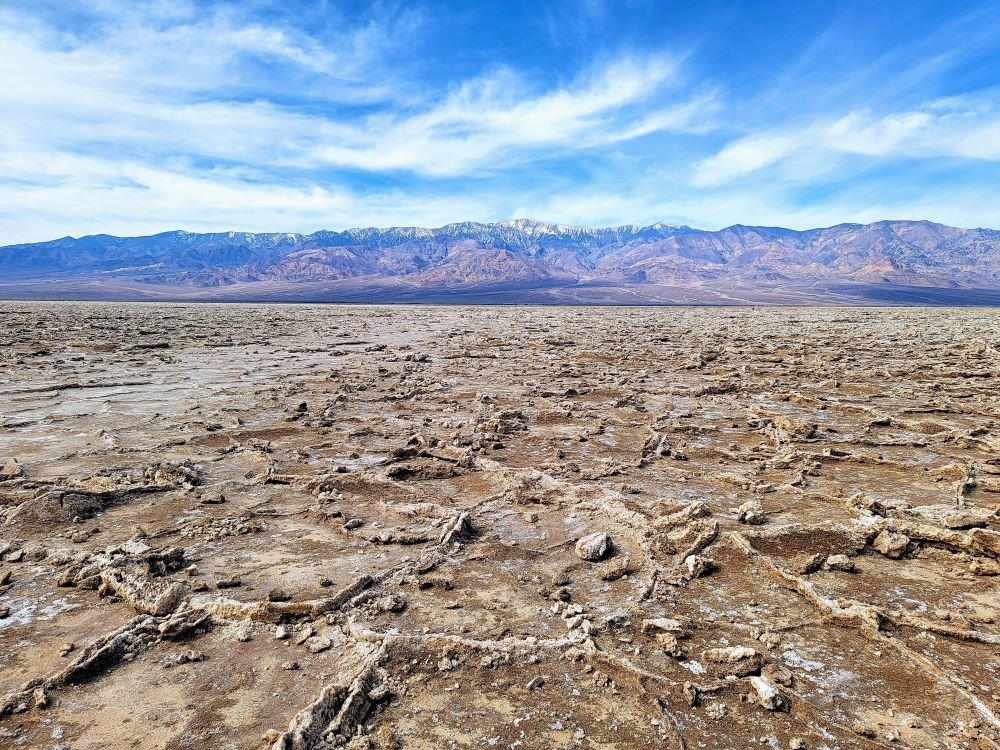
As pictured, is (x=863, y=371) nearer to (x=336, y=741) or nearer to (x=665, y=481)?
(x=665, y=481)

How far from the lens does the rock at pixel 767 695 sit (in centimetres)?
235

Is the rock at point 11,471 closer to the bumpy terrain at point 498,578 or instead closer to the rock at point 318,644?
the bumpy terrain at point 498,578

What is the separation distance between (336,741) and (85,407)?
7721mm

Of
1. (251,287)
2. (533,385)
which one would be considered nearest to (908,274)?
(251,287)

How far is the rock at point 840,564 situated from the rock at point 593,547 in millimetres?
1342

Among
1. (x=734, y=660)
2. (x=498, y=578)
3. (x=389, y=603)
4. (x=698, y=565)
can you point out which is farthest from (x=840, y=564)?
(x=389, y=603)

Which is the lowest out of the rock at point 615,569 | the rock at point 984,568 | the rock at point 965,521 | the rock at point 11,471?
the rock at point 615,569

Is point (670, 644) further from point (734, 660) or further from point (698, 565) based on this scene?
point (698, 565)

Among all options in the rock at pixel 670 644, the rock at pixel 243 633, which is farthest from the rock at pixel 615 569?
the rock at pixel 243 633

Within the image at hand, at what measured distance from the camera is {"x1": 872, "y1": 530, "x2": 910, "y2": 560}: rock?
367cm

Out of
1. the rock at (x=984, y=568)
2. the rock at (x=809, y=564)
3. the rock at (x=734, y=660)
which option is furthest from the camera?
the rock at (x=809, y=564)

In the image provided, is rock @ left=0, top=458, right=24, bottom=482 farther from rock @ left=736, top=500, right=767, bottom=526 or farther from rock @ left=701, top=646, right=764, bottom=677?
rock @ left=736, top=500, right=767, bottom=526

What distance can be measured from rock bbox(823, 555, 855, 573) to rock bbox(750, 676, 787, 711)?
139 cm

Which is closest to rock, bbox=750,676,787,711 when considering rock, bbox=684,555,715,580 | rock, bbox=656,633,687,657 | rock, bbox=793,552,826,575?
rock, bbox=656,633,687,657
